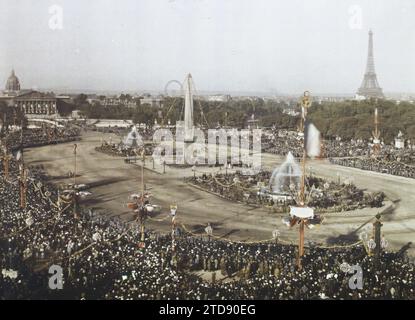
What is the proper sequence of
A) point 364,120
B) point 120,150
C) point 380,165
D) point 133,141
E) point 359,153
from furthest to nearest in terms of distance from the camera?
point 364,120, point 133,141, point 359,153, point 120,150, point 380,165

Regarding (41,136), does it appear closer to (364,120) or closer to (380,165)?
(380,165)

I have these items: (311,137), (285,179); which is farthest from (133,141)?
(311,137)

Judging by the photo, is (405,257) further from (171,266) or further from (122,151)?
(122,151)

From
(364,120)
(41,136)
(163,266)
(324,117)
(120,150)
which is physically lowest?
(120,150)

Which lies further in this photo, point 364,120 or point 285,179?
point 364,120

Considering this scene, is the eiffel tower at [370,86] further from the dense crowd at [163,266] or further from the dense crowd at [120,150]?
the dense crowd at [163,266]

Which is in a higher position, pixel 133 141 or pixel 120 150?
pixel 133 141

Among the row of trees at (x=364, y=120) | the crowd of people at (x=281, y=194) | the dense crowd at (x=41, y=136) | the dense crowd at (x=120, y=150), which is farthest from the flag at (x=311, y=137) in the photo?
the row of trees at (x=364, y=120)

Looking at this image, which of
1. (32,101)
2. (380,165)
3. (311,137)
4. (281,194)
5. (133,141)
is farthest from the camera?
(32,101)
